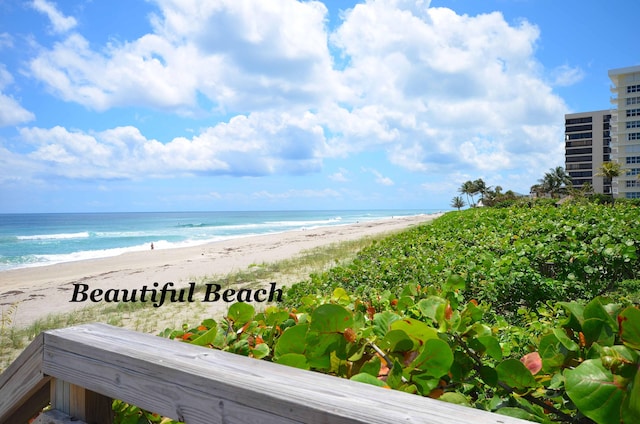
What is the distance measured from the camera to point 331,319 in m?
1.15

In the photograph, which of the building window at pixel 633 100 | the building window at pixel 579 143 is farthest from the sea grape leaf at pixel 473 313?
the building window at pixel 579 143

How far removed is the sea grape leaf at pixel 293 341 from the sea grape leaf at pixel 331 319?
5 cm

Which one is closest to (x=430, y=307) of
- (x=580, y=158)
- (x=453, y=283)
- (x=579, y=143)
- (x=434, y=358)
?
(x=434, y=358)

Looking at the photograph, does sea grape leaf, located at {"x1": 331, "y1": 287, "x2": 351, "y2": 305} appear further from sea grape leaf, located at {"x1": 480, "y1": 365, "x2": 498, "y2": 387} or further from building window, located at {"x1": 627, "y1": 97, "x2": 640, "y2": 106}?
building window, located at {"x1": 627, "y1": 97, "x2": 640, "y2": 106}

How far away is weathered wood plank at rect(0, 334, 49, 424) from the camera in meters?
1.42

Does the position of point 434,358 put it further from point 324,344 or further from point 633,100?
Result: point 633,100

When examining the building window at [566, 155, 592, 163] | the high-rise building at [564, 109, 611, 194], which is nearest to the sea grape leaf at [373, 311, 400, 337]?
the high-rise building at [564, 109, 611, 194]

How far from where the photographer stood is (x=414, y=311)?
1957 mm

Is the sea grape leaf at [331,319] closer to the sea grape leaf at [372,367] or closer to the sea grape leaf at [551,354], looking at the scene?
the sea grape leaf at [372,367]

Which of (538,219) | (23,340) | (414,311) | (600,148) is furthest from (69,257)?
(600,148)

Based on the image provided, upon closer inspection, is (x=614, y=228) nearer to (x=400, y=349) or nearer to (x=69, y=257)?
(x=400, y=349)

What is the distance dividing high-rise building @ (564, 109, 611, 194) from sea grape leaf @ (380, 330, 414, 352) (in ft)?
332

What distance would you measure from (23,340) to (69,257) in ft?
75.8

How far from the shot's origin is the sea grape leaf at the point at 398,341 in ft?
3.72
